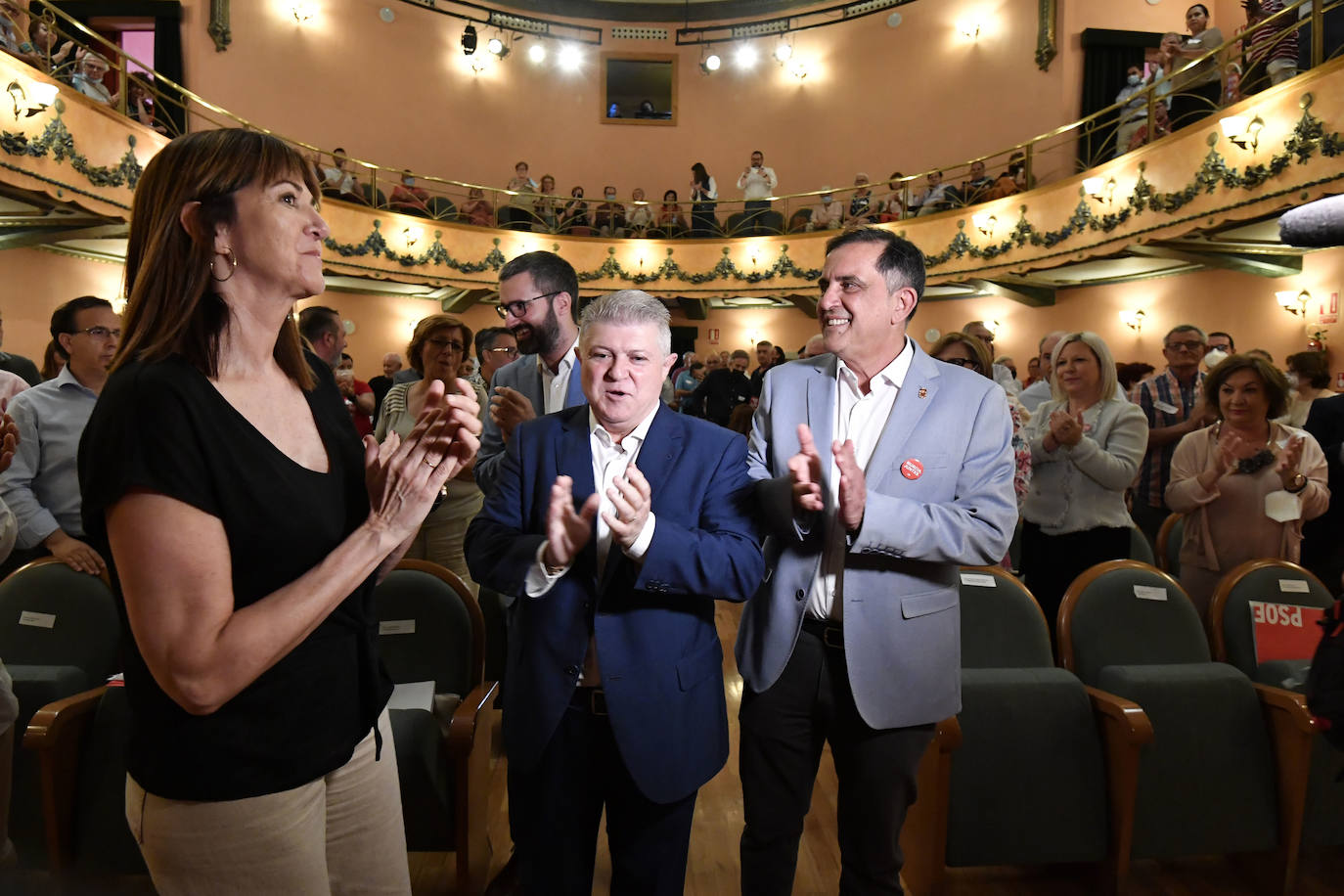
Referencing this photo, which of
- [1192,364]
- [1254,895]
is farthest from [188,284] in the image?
[1192,364]

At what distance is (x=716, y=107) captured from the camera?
14.7 m

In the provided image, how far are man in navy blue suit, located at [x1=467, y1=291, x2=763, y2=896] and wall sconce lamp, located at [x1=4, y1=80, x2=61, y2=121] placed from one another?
24.6 ft

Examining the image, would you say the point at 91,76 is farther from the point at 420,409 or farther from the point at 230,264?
the point at 230,264

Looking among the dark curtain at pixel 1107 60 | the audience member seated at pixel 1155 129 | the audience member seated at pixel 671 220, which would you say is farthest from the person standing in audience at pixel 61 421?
the dark curtain at pixel 1107 60

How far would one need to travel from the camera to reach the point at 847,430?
1.71m

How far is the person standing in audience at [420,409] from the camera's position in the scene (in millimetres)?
2938

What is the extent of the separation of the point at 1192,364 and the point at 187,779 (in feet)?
14.9

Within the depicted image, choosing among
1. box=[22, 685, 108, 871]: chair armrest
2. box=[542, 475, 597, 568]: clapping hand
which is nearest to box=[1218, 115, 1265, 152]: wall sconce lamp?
box=[542, 475, 597, 568]: clapping hand

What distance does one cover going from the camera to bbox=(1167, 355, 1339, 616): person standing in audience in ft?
8.79

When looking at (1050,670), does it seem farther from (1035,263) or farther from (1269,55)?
(1035,263)

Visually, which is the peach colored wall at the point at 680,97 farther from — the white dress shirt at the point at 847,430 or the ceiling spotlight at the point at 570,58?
the white dress shirt at the point at 847,430

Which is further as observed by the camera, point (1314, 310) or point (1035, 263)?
point (1035, 263)

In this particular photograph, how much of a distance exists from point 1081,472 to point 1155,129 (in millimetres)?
7344

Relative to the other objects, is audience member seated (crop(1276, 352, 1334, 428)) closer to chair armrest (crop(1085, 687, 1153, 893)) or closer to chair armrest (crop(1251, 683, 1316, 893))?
chair armrest (crop(1251, 683, 1316, 893))
